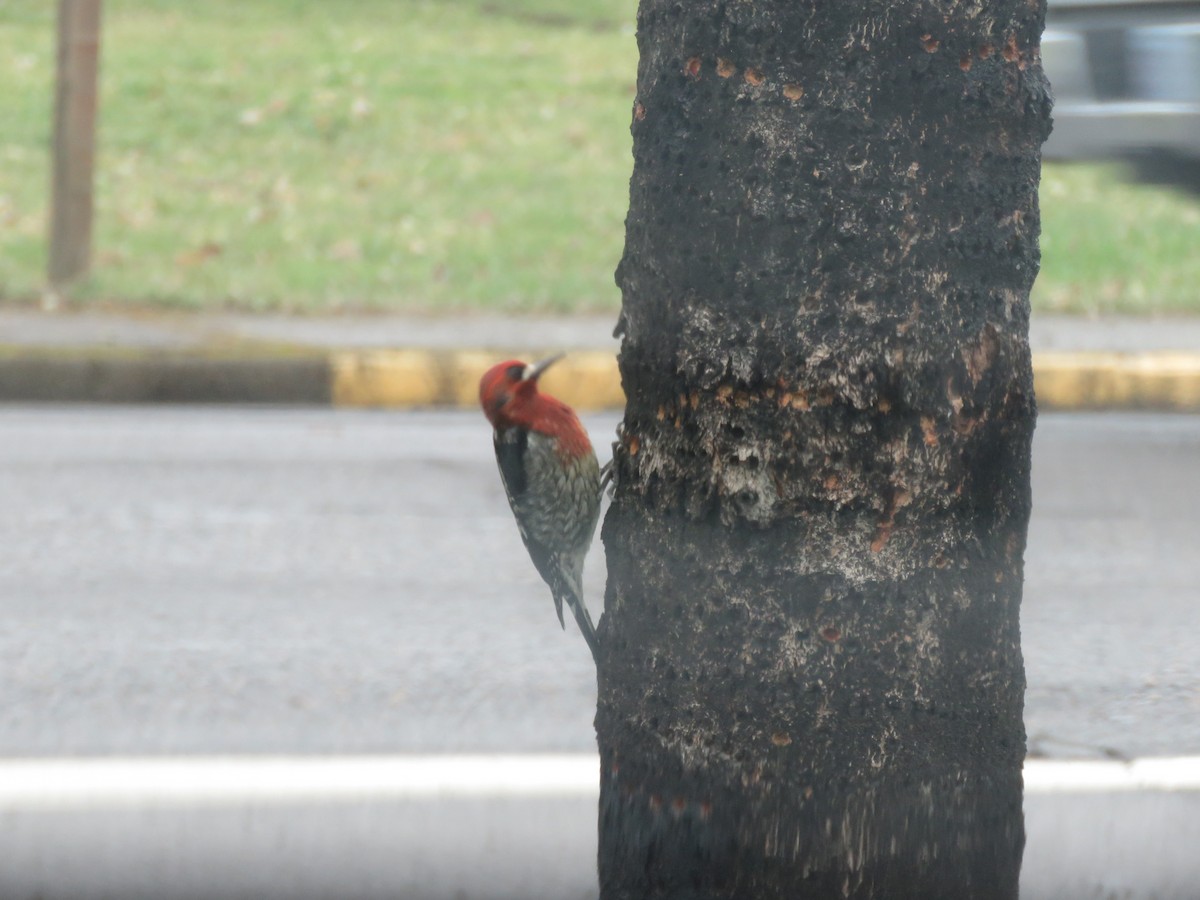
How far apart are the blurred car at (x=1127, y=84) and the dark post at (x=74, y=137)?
15.8 ft

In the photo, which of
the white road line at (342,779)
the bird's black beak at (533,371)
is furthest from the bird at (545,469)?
the white road line at (342,779)

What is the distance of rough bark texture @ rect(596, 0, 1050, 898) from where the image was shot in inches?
63.7

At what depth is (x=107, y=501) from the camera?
228 inches

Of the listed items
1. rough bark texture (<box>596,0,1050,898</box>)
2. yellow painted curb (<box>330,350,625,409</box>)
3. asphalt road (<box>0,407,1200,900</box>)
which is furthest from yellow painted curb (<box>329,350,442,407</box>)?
rough bark texture (<box>596,0,1050,898</box>)

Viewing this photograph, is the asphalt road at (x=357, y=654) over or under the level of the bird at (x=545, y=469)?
under

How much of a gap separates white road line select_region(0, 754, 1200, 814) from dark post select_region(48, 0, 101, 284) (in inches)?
246

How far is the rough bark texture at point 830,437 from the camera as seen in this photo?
1618mm

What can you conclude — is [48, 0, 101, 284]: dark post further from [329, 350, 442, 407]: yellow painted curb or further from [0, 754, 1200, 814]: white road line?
[0, 754, 1200, 814]: white road line

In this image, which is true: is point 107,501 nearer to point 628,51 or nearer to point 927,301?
point 927,301

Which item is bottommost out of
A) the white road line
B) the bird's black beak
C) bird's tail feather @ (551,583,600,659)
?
the white road line

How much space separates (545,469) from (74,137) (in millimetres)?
6331

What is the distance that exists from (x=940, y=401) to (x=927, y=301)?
10 cm

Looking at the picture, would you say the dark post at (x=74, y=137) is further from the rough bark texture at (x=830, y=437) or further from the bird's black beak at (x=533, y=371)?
the rough bark texture at (x=830, y=437)

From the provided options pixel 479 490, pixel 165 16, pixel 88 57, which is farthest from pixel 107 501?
pixel 165 16
